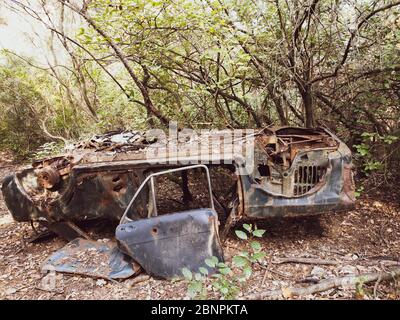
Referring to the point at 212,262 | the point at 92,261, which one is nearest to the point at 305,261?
the point at 212,262

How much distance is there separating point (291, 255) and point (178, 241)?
131 centimetres

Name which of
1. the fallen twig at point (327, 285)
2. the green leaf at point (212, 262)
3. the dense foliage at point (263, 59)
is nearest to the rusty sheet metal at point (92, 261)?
the green leaf at point (212, 262)

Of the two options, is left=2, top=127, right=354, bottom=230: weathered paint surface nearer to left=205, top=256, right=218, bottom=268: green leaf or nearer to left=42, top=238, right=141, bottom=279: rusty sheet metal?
left=42, top=238, right=141, bottom=279: rusty sheet metal

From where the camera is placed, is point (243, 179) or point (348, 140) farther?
point (348, 140)

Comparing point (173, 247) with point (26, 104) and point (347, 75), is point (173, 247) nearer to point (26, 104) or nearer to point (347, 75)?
point (347, 75)

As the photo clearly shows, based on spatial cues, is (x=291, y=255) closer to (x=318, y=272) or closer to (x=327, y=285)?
(x=318, y=272)

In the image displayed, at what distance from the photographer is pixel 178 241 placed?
119 inches

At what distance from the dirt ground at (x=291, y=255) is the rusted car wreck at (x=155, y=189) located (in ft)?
1.02

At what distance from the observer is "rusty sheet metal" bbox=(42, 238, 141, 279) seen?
3.23 m

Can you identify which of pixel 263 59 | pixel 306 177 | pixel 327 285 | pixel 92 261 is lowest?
pixel 92 261
